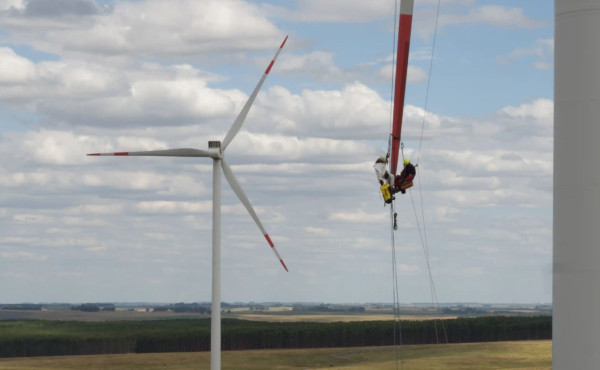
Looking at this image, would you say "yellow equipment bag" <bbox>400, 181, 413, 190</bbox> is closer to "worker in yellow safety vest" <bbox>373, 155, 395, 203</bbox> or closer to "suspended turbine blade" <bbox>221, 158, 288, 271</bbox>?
"worker in yellow safety vest" <bbox>373, 155, 395, 203</bbox>

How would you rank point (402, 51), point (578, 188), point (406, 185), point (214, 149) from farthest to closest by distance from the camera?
point (214, 149), point (406, 185), point (402, 51), point (578, 188)

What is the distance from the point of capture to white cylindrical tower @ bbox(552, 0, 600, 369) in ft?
59.0

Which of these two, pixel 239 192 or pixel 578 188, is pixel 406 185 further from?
pixel 239 192

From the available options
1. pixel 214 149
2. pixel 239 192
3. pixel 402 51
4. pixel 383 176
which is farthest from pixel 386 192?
pixel 239 192

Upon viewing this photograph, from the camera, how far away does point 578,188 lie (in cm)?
1808

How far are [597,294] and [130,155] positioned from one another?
191 feet

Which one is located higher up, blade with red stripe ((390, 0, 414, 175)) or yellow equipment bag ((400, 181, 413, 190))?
blade with red stripe ((390, 0, 414, 175))

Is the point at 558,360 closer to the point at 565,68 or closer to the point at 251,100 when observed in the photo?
the point at 565,68

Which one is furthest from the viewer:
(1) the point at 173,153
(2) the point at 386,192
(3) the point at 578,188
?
(1) the point at 173,153

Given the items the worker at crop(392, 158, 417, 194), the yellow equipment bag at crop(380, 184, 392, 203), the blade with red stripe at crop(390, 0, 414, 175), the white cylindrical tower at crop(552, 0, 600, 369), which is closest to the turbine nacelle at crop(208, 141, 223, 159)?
the worker at crop(392, 158, 417, 194)

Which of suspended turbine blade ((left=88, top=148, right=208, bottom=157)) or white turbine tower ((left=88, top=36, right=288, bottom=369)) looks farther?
suspended turbine blade ((left=88, top=148, right=208, bottom=157))

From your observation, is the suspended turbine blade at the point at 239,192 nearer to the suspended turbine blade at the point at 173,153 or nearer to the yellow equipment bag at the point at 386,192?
the suspended turbine blade at the point at 173,153

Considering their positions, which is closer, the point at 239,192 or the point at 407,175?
the point at 407,175

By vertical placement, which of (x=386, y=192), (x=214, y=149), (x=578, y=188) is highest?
(x=214, y=149)
